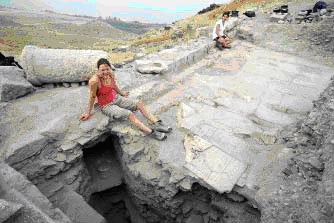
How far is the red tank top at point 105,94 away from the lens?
371 cm

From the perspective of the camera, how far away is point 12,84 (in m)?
4.09

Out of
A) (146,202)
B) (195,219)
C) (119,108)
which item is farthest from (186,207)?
(119,108)

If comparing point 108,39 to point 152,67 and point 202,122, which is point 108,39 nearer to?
point 152,67

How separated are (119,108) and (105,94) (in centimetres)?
37

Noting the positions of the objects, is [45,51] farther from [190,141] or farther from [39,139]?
[190,141]

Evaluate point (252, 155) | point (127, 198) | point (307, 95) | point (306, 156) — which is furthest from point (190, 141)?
point (307, 95)

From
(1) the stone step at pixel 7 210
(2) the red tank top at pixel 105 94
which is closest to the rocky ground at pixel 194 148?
(2) the red tank top at pixel 105 94

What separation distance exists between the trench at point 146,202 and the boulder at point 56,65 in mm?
1709

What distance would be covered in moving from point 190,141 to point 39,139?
2.43m

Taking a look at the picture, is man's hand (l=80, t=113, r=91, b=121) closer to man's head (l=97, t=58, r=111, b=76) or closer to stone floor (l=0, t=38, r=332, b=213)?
stone floor (l=0, t=38, r=332, b=213)

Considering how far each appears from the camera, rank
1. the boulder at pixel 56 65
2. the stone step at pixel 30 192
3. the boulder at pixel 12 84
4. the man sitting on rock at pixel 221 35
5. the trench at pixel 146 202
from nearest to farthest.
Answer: the stone step at pixel 30 192 → the trench at pixel 146 202 → the boulder at pixel 12 84 → the boulder at pixel 56 65 → the man sitting on rock at pixel 221 35

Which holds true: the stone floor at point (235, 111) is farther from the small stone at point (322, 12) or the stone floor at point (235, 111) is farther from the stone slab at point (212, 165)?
the small stone at point (322, 12)

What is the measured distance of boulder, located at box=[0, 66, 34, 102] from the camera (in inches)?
157

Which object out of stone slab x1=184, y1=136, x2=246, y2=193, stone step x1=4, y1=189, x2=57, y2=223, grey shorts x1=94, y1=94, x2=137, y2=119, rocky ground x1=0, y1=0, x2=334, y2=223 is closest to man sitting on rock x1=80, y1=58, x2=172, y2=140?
grey shorts x1=94, y1=94, x2=137, y2=119
